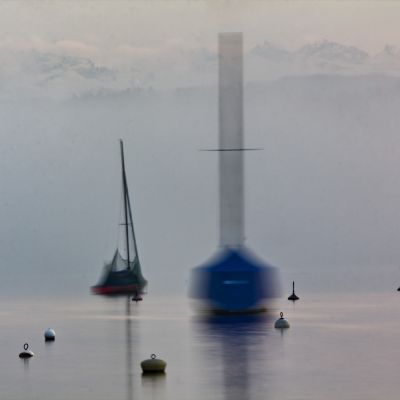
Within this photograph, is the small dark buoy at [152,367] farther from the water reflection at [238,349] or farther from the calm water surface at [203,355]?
the water reflection at [238,349]

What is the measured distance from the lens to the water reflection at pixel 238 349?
6619 centimetres

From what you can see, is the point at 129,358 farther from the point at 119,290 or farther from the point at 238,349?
the point at 119,290

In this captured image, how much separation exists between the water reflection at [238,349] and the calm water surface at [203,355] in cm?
8

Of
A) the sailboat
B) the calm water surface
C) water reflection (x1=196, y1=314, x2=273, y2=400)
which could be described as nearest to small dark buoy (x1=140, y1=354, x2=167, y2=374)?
the calm water surface

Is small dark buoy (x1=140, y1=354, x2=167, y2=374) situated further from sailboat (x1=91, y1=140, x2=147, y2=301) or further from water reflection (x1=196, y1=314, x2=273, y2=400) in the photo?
sailboat (x1=91, y1=140, x2=147, y2=301)

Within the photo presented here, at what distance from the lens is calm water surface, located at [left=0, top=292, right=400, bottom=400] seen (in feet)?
209

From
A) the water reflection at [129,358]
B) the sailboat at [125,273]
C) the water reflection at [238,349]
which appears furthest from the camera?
the sailboat at [125,273]

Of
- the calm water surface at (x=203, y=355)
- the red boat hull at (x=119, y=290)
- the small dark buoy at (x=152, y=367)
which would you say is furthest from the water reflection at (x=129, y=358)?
the red boat hull at (x=119, y=290)

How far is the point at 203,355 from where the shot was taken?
8312cm

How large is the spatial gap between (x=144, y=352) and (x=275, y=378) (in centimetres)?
1804

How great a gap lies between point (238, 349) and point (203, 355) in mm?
5314

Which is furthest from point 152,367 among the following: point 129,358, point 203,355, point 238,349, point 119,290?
point 119,290

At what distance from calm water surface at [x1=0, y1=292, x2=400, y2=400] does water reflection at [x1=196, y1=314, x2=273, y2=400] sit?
0.25 ft

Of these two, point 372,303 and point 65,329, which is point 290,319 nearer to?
point 65,329
